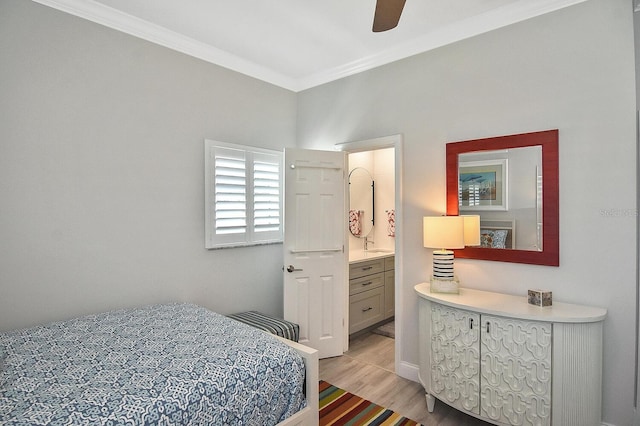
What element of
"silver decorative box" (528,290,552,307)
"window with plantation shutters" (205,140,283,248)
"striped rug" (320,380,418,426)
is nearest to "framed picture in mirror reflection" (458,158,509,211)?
"silver decorative box" (528,290,552,307)

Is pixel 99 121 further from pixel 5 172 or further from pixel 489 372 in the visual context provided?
pixel 489 372

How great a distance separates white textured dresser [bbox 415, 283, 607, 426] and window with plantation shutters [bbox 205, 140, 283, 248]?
1908 millimetres

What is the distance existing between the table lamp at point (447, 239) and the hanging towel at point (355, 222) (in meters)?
2.23

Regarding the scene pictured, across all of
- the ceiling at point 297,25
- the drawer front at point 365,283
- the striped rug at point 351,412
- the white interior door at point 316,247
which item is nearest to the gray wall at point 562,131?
the ceiling at point 297,25

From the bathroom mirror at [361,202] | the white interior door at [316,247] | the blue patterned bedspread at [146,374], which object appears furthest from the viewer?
the bathroom mirror at [361,202]

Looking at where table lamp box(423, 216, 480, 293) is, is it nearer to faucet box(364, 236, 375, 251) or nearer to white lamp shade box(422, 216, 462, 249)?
white lamp shade box(422, 216, 462, 249)

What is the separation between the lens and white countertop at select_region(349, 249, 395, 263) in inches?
161

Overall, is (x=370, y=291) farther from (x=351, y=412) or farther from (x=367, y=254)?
(x=351, y=412)

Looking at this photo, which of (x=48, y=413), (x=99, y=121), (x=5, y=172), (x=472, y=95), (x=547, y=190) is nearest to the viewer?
(x=48, y=413)

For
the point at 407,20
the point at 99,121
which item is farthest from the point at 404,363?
the point at 99,121

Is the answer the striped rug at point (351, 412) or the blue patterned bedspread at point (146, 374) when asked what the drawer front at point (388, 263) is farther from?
the blue patterned bedspread at point (146, 374)

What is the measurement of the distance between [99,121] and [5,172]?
666 mm

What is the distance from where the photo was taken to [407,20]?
271 centimetres

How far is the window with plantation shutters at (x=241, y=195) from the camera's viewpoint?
10.6ft
